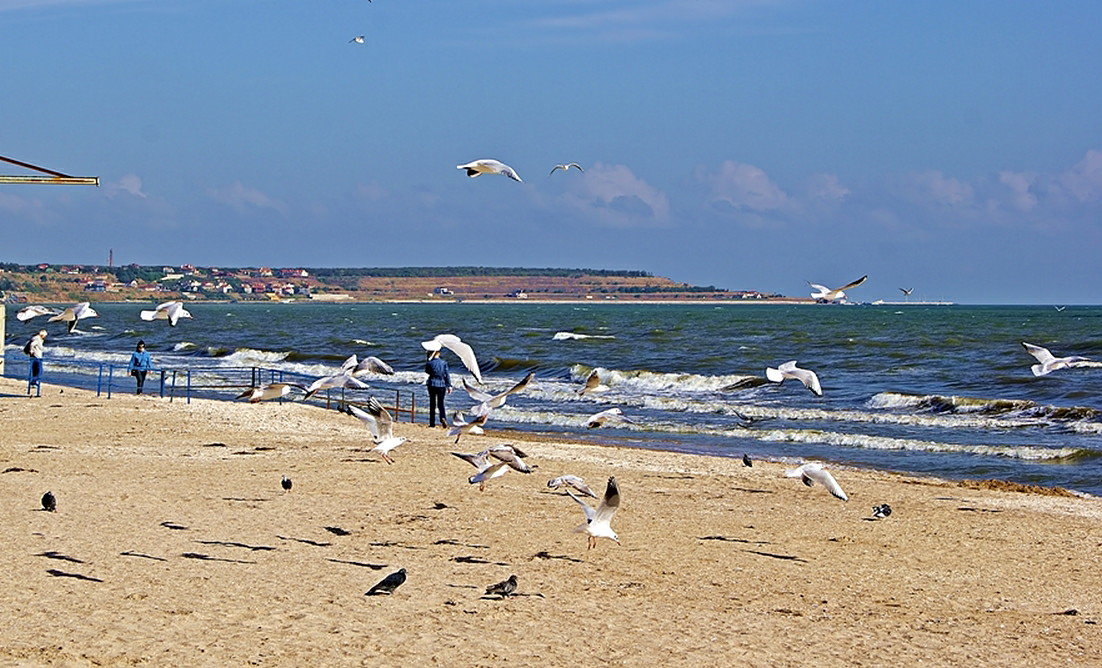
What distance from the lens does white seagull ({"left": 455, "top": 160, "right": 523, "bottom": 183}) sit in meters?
12.8

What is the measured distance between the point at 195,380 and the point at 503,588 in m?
30.2

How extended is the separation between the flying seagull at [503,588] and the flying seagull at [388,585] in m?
0.68

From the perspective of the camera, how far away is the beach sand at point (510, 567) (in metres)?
8.97

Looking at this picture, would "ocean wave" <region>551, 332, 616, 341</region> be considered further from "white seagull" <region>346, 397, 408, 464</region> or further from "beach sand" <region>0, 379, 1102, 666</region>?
"white seagull" <region>346, 397, 408, 464</region>

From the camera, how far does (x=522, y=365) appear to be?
49.7 meters

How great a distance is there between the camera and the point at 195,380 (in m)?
38.8

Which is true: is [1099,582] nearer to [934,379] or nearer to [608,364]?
[934,379]

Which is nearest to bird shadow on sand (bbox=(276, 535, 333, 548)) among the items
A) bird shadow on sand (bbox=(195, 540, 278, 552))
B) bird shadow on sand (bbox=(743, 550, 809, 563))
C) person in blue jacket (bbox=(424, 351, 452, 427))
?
bird shadow on sand (bbox=(195, 540, 278, 552))

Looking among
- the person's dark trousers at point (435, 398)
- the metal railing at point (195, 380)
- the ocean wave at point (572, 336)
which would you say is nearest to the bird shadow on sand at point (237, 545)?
the person's dark trousers at point (435, 398)

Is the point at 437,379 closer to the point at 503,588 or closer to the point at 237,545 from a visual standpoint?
the point at 237,545

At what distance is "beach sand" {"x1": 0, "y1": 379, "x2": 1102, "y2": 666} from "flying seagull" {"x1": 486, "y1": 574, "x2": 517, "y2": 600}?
11 cm

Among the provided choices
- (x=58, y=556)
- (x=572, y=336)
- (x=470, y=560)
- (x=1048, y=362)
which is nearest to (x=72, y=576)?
(x=58, y=556)

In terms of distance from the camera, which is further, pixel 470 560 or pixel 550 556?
pixel 550 556

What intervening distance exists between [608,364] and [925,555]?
37.2 meters
